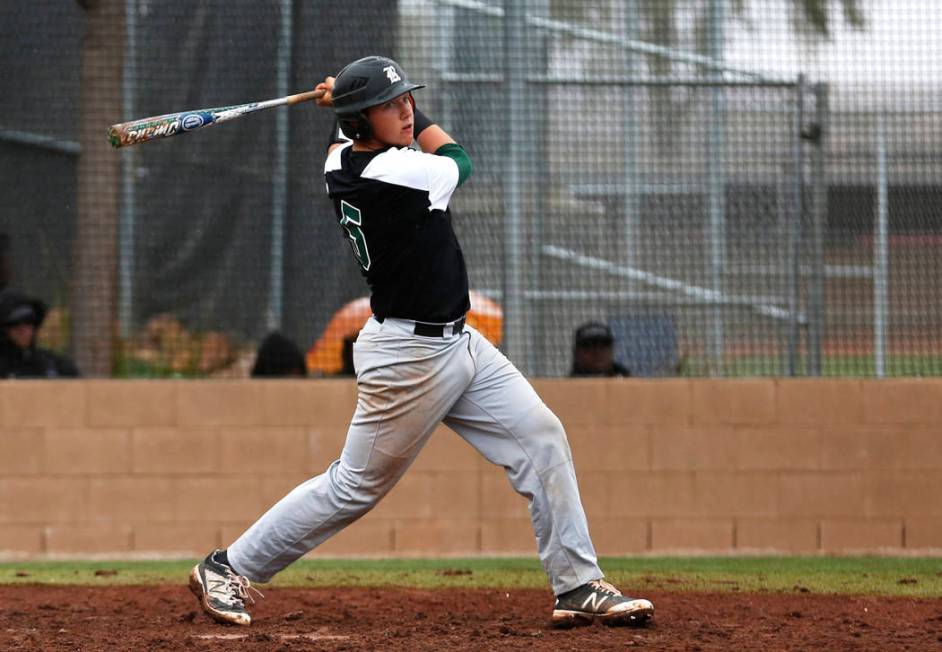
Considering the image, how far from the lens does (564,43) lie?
25.5 ft

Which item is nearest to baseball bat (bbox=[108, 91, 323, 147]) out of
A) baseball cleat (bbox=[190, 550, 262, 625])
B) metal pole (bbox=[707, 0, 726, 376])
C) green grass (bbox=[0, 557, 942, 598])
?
baseball cleat (bbox=[190, 550, 262, 625])

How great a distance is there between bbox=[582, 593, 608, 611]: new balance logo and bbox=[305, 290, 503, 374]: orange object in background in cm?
318

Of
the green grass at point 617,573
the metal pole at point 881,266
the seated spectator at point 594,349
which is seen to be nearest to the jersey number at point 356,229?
the green grass at point 617,573

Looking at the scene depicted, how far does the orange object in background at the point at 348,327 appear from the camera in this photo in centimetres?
779

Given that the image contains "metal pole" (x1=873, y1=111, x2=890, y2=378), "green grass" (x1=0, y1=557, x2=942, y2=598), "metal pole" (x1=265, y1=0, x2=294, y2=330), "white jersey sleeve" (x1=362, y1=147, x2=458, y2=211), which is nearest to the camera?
"white jersey sleeve" (x1=362, y1=147, x2=458, y2=211)

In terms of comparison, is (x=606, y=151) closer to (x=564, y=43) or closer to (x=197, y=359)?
(x=564, y=43)

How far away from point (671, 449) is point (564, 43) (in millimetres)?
2481

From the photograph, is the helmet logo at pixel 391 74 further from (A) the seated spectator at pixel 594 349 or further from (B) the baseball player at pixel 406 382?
(A) the seated spectator at pixel 594 349

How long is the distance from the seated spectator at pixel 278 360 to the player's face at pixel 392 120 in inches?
135

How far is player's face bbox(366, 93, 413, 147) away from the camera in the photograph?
4.59m

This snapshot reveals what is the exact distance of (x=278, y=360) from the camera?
7906 mm

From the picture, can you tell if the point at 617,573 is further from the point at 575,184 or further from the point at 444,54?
the point at 444,54

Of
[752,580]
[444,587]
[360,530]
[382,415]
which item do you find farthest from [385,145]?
[360,530]

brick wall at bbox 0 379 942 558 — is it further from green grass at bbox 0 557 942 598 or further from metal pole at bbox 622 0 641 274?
metal pole at bbox 622 0 641 274
